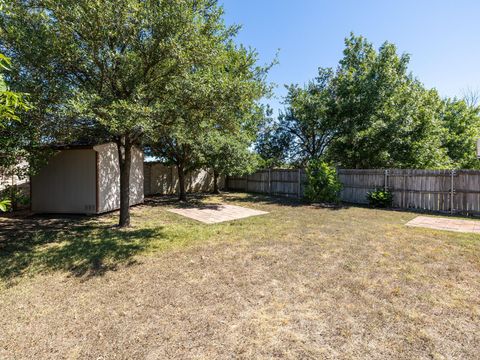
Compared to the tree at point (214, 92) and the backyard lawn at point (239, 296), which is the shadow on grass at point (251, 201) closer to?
the backyard lawn at point (239, 296)

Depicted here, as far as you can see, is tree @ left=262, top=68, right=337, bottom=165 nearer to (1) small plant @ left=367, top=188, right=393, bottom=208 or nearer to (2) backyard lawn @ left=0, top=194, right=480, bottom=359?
(1) small plant @ left=367, top=188, right=393, bottom=208

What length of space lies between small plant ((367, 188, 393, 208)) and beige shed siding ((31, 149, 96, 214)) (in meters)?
10.4

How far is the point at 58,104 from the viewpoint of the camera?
4.87m

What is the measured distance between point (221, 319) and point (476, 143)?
18830mm

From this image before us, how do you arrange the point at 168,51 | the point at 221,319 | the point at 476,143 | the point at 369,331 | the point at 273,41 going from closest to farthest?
the point at 369,331, the point at 221,319, the point at 168,51, the point at 273,41, the point at 476,143

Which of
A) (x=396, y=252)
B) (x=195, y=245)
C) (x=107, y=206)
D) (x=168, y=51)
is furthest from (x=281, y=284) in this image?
(x=107, y=206)

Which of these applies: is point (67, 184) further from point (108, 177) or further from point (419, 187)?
point (419, 187)

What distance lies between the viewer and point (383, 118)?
1238 centimetres

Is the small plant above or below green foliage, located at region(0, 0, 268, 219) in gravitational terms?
below

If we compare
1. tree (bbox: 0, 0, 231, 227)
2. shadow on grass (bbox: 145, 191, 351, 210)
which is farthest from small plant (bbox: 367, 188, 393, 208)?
tree (bbox: 0, 0, 231, 227)

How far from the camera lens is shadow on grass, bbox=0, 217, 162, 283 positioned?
161 inches

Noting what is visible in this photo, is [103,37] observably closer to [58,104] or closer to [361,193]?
[58,104]

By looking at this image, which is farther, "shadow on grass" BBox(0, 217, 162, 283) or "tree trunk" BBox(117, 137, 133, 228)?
"tree trunk" BBox(117, 137, 133, 228)

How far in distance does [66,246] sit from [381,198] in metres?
10.6
